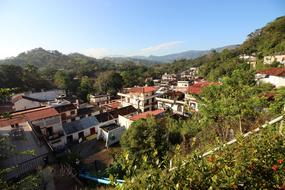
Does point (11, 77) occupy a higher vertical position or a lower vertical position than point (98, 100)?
higher

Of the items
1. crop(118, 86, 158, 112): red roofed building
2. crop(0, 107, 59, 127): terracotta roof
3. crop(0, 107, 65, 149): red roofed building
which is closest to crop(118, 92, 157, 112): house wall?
crop(118, 86, 158, 112): red roofed building

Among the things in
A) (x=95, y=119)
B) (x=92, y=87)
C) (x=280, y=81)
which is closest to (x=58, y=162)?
(x=95, y=119)

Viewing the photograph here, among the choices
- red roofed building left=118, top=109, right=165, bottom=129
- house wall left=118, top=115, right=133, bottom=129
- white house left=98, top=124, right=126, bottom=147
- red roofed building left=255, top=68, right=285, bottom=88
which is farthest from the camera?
red roofed building left=255, top=68, right=285, bottom=88

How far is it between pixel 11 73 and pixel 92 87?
64.1ft

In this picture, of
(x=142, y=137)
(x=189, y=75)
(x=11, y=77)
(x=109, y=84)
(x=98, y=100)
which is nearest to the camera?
(x=142, y=137)

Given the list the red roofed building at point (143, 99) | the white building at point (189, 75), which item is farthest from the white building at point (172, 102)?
the white building at point (189, 75)

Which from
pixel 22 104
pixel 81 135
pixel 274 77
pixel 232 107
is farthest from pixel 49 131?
pixel 274 77

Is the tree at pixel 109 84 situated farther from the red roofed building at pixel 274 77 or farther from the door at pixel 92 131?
the red roofed building at pixel 274 77

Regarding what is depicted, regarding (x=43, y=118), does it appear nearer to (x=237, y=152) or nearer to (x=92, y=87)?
(x=237, y=152)

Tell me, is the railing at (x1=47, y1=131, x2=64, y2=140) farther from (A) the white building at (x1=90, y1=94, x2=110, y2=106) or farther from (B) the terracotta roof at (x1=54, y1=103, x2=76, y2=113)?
(A) the white building at (x1=90, y1=94, x2=110, y2=106)

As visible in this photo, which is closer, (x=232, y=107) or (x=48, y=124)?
(x=232, y=107)

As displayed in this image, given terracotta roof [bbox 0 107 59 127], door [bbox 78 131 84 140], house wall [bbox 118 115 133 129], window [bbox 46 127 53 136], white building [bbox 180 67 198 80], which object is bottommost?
door [bbox 78 131 84 140]

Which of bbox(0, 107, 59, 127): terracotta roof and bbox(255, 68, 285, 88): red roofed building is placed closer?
bbox(0, 107, 59, 127): terracotta roof

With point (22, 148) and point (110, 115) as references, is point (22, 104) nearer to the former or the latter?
point (110, 115)
